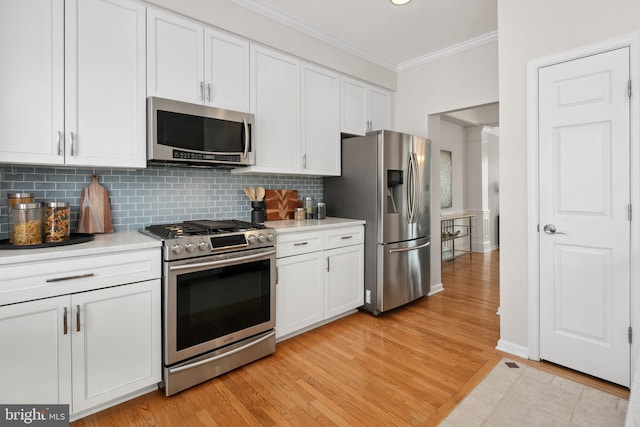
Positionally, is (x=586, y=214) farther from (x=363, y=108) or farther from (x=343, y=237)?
(x=363, y=108)

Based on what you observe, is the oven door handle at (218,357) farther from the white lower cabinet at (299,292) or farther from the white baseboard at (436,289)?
the white baseboard at (436,289)

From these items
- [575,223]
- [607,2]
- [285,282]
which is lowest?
[285,282]

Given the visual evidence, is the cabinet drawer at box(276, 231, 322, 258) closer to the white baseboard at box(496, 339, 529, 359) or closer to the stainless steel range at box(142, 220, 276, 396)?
the stainless steel range at box(142, 220, 276, 396)

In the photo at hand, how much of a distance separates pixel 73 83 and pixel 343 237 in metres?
2.31

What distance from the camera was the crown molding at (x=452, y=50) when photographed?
3352 mm

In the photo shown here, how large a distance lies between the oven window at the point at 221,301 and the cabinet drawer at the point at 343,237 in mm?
719

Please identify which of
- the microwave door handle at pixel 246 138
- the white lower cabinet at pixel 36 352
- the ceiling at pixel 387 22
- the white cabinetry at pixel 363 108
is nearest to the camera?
the white lower cabinet at pixel 36 352

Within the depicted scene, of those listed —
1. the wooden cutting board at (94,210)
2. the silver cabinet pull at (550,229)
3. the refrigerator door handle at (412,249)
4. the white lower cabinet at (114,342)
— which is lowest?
the white lower cabinet at (114,342)

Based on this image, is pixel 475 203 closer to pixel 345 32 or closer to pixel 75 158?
pixel 345 32

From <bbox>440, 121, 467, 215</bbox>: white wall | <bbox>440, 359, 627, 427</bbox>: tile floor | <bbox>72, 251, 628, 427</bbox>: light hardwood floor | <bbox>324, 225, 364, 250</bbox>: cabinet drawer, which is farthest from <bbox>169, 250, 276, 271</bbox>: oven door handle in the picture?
<bbox>440, 121, 467, 215</bbox>: white wall

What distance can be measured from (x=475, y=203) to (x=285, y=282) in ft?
18.0

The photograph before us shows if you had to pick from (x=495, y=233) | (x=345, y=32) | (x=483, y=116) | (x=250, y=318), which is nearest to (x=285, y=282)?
(x=250, y=318)

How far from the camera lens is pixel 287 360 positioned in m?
2.47

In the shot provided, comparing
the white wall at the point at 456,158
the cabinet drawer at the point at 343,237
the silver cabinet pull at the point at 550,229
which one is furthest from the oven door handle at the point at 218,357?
the white wall at the point at 456,158
